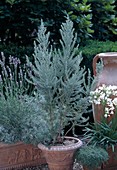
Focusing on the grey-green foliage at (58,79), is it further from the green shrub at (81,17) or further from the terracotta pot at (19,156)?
the green shrub at (81,17)

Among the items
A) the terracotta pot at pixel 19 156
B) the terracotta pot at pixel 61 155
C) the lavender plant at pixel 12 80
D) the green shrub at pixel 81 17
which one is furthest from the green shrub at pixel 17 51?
the terracotta pot at pixel 61 155

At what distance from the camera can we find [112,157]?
3.35m

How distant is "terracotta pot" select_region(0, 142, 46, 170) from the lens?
11.0 feet

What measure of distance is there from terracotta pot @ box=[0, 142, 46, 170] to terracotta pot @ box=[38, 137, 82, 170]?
0.39 m

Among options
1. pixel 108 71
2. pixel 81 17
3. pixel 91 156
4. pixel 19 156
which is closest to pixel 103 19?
pixel 81 17

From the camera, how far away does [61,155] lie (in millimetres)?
3010

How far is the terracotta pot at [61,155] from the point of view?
299cm

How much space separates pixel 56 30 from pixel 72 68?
1.73m

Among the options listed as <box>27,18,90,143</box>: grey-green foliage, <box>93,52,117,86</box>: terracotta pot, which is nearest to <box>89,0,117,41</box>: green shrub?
<box>93,52,117,86</box>: terracotta pot

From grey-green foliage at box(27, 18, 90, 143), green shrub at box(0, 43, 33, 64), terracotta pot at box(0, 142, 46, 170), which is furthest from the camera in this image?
green shrub at box(0, 43, 33, 64)

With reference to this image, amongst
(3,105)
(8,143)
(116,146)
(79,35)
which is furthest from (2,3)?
(116,146)

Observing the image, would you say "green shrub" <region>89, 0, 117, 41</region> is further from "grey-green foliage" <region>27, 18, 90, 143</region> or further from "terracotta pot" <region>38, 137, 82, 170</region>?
"terracotta pot" <region>38, 137, 82, 170</region>

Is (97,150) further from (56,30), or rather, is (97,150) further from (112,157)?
(56,30)

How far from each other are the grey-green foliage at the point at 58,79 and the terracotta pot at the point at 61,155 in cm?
14
